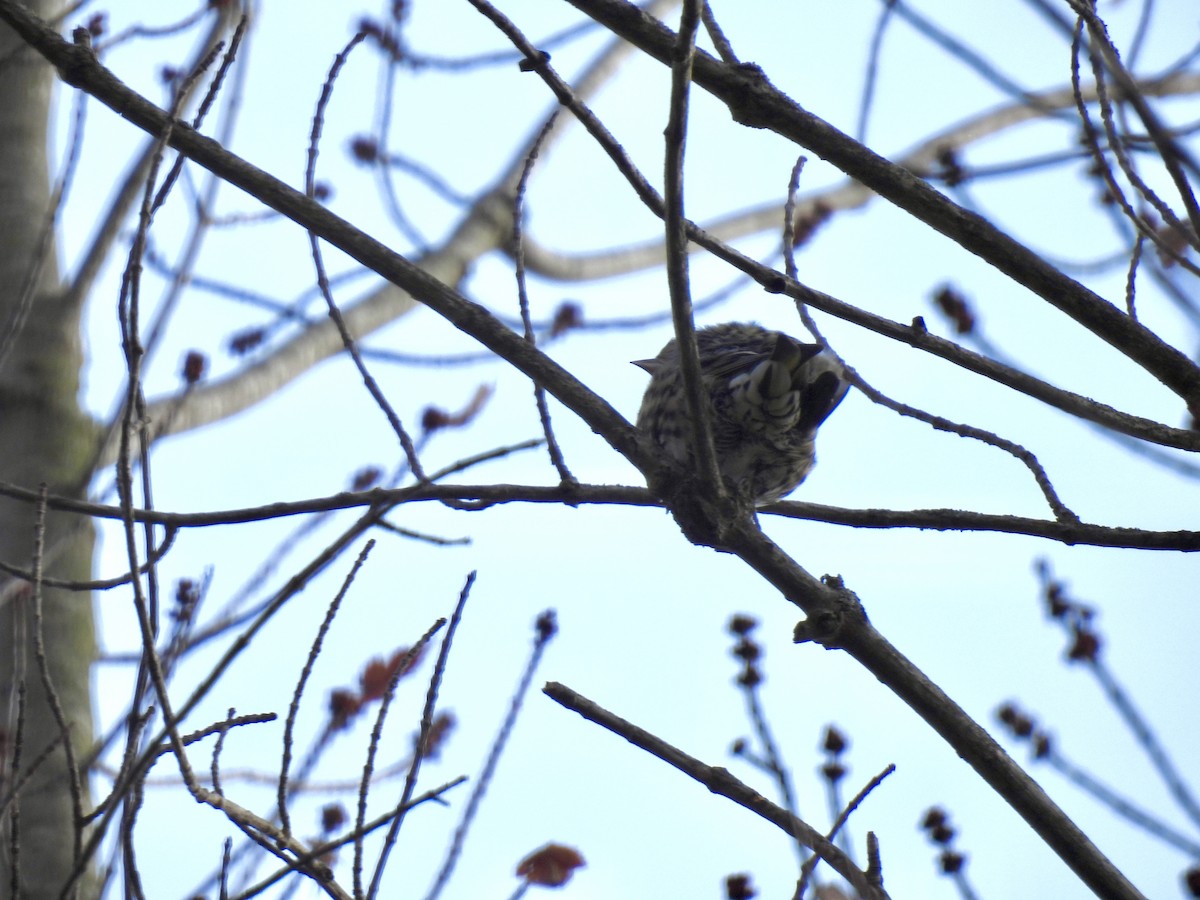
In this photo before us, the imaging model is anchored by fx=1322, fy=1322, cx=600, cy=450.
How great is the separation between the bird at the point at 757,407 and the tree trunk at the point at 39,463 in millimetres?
1810

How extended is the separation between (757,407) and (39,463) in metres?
2.32

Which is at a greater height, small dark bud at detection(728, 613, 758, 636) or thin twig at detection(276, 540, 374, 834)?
small dark bud at detection(728, 613, 758, 636)

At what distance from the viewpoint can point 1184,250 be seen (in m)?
3.19

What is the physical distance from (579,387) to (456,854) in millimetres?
942

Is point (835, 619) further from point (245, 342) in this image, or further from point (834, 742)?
point (245, 342)

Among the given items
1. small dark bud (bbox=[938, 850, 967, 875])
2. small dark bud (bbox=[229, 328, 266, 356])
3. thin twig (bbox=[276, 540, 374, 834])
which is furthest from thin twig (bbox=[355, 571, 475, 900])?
small dark bud (bbox=[229, 328, 266, 356])

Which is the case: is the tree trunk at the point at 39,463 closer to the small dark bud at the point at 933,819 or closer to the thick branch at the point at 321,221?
the thick branch at the point at 321,221

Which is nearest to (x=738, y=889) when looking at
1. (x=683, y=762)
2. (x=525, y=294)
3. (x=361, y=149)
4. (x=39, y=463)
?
(x=683, y=762)

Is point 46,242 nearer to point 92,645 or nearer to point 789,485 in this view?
point 92,645

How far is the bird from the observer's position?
3.68 metres

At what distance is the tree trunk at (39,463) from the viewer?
3.67m

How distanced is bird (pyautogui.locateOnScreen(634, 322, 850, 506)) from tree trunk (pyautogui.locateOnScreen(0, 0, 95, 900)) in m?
1.81

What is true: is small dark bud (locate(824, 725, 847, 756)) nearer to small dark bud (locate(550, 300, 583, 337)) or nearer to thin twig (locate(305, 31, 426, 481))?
thin twig (locate(305, 31, 426, 481))

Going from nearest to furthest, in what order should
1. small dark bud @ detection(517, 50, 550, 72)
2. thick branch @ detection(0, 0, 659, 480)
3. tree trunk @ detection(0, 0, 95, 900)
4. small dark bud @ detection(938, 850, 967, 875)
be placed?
small dark bud @ detection(517, 50, 550, 72), thick branch @ detection(0, 0, 659, 480), small dark bud @ detection(938, 850, 967, 875), tree trunk @ detection(0, 0, 95, 900)
